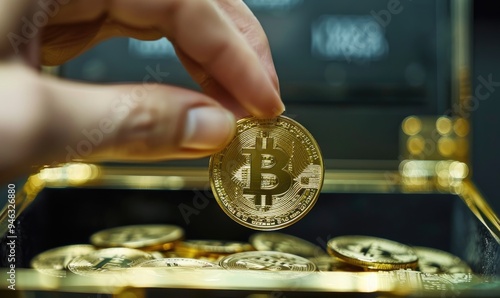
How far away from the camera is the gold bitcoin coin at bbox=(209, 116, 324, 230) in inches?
30.3

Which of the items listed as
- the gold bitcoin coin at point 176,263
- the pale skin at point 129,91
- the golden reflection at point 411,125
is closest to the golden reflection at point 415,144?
the golden reflection at point 411,125

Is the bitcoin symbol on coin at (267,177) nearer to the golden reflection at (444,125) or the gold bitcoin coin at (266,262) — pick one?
the gold bitcoin coin at (266,262)

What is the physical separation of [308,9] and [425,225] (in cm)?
56

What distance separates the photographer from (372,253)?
2.90 ft

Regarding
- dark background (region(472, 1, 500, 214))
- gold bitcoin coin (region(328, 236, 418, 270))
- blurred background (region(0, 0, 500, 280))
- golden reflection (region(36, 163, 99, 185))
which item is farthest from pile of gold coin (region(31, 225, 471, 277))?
dark background (region(472, 1, 500, 214))

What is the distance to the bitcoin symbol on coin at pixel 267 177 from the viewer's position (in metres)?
0.78

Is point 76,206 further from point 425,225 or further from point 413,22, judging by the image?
point 413,22

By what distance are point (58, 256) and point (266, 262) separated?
0.40m

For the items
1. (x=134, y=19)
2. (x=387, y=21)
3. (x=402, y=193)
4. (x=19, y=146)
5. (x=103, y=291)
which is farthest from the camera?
(x=387, y=21)

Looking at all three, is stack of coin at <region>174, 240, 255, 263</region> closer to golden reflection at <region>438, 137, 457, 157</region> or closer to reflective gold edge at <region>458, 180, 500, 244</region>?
reflective gold edge at <region>458, 180, 500, 244</region>

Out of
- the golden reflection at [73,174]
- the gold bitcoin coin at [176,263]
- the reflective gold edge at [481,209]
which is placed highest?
the golden reflection at [73,174]

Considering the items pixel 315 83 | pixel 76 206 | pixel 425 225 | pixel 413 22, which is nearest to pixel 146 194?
pixel 76 206

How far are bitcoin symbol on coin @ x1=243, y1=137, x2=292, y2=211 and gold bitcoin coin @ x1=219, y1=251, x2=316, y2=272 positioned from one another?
8 cm

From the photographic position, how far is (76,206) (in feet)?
3.62
